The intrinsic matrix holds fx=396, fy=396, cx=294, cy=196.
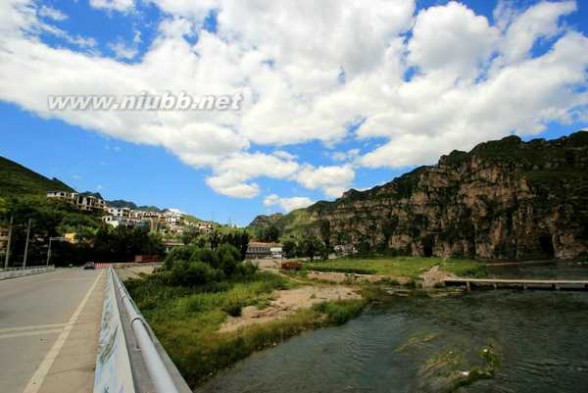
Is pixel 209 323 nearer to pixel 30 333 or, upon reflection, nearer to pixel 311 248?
pixel 30 333

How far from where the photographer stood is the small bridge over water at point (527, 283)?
60.4m

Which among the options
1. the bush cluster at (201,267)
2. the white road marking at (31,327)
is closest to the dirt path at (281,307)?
the bush cluster at (201,267)

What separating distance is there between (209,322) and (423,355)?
16.7 metres

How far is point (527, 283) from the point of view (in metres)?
64.6

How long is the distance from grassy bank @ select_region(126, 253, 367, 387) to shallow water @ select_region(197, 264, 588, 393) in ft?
3.74

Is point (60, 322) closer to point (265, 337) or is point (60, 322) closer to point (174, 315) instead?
point (265, 337)

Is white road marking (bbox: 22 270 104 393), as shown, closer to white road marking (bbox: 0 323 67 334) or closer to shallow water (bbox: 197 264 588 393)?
white road marking (bbox: 0 323 67 334)

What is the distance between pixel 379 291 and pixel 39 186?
195012 millimetres

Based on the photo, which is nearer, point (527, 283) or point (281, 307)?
point (281, 307)

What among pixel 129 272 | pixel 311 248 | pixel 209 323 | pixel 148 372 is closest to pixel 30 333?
pixel 148 372

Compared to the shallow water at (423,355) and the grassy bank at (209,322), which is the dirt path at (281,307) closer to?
the grassy bank at (209,322)

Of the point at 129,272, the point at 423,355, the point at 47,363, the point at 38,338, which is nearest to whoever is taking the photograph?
the point at 47,363

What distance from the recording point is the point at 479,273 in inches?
3511

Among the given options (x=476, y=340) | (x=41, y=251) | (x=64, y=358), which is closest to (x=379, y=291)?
(x=476, y=340)
